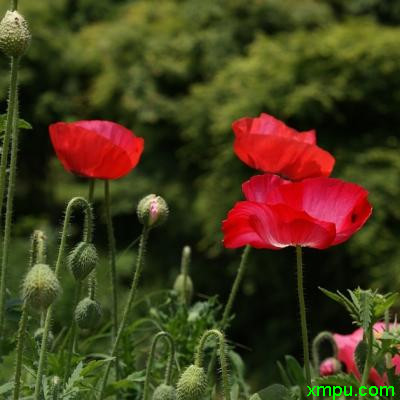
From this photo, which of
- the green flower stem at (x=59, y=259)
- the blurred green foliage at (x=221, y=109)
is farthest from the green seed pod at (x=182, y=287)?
the blurred green foliage at (x=221, y=109)

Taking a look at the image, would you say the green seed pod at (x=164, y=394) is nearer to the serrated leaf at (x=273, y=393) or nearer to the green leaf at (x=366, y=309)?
the serrated leaf at (x=273, y=393)

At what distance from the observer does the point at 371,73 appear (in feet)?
12.7

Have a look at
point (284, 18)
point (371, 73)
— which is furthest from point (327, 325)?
point (284, 18)

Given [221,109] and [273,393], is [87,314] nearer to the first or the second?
[273,393]

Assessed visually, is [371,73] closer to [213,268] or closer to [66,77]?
[213,268]

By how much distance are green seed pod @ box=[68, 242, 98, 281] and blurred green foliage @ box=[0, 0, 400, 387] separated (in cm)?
259

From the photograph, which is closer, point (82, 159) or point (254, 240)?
point (254, 240)

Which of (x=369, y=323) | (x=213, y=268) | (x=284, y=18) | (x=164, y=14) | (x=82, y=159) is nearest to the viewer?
(x=369, y=323)

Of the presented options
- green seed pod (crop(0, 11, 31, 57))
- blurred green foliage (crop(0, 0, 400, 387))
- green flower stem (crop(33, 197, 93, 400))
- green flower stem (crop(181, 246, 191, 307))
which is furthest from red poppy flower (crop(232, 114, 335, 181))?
blurred green foliage (crop(0, 0, 400, 387))

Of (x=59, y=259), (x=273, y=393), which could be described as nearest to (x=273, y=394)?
(x=273, y=393)

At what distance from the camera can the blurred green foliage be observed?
151 inches

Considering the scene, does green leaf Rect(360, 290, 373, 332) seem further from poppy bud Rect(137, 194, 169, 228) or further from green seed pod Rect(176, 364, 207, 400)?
poppy bud Rect(137, 194, 169, 228)

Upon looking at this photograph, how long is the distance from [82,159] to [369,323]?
1.32ft

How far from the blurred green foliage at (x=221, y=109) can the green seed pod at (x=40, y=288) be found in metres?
2.73
